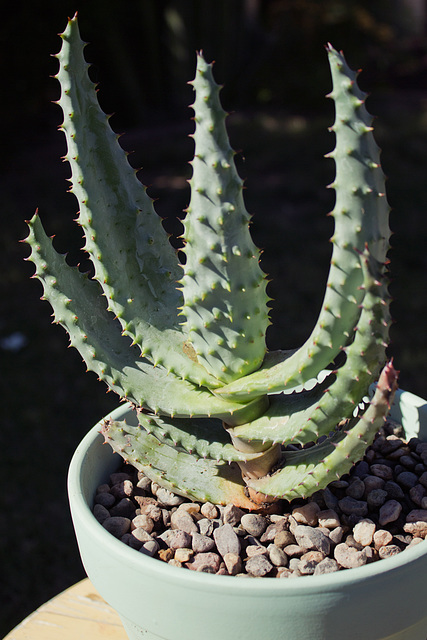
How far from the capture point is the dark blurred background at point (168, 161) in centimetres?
237

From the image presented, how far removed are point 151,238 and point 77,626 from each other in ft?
2.27

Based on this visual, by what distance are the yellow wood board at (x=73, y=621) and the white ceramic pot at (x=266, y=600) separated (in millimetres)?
336

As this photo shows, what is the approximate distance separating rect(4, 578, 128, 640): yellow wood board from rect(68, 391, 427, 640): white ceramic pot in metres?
0.34

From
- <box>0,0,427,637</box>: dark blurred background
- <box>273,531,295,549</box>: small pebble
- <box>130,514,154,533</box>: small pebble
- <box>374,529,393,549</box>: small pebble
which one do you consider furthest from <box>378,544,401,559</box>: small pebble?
<box>0,0,427,637</box>: dark blurred background

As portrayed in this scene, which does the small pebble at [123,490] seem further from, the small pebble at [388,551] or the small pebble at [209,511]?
the small pebble at [388,551]

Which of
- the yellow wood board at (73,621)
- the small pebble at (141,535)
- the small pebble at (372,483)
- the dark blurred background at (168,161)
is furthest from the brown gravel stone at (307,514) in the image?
the dark blurred background at (168,161)

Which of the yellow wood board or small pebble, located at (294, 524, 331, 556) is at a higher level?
small pebble, located at (294, 524, 331, 556)

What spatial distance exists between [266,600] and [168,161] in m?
4.40

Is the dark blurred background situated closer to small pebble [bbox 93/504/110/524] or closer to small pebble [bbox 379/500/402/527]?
small pebble [bbox 93/504/110/524]

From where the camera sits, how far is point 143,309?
1007 mm

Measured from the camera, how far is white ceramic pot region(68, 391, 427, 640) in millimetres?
783

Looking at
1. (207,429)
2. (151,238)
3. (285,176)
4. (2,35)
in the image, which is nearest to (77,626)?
(207,429)

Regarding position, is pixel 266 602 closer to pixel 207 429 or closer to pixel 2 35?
pixel 207 429

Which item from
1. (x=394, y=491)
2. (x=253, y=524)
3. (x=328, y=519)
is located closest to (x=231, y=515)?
(x=253, y=524)
